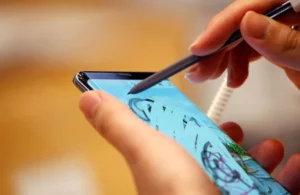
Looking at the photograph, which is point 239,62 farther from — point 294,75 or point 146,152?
point 146,152

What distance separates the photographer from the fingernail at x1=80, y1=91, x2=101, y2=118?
33cm

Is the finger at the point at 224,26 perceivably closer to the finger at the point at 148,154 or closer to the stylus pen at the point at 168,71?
the stylus pen at the point at 168,71

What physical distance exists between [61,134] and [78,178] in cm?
6

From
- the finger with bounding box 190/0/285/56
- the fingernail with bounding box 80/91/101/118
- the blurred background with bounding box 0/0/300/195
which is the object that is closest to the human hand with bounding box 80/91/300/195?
the fingernail with bounding box 80/91/101/118

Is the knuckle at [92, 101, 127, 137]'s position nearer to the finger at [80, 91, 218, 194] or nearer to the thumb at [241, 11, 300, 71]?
the finger at [80, 91, 218, 194]

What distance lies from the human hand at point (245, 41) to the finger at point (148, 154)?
4.7 inches

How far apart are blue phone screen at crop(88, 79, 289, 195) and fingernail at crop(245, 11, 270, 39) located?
0.09 meters

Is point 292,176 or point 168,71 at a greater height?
point 168,71

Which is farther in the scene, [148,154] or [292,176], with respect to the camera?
[292,176]

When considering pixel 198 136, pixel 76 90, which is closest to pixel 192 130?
pixel 198 136

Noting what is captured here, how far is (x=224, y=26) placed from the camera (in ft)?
1.38

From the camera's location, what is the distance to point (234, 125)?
0.48 metres

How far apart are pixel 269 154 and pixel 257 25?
140mm

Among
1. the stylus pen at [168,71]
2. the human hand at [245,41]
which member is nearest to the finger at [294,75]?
the human hand at [245,41]
